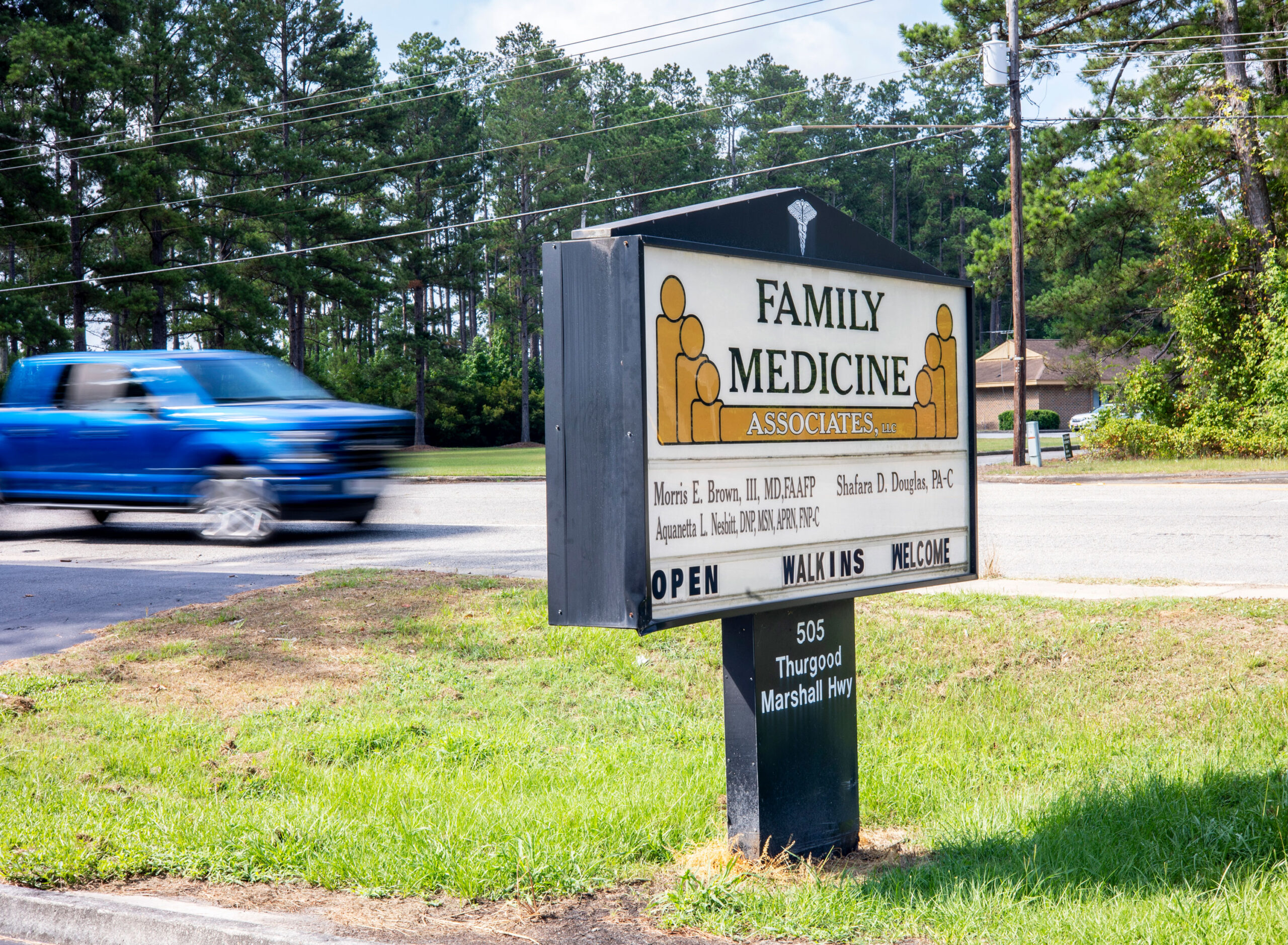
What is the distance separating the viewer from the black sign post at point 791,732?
3842 millimetres

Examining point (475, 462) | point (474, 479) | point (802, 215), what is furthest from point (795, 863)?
point (475, 462)

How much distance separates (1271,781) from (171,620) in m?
6.38

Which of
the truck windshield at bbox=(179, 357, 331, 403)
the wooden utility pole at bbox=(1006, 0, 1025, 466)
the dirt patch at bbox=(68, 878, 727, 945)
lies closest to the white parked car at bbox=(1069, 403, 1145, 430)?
the wooden utility pole at bbox=(1006, 0, 1025, 466)

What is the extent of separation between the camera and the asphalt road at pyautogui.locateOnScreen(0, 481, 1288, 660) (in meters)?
8.89

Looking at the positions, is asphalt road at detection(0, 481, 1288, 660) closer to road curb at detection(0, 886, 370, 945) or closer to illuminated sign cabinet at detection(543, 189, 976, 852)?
road curb at detection(0, 886, 370, 945)

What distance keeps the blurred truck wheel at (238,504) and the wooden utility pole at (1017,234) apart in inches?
663

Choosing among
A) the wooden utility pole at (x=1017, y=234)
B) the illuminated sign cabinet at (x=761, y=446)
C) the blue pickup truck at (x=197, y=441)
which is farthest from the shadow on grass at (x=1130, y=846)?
the wooden utility pole at (x=1017, y=234)

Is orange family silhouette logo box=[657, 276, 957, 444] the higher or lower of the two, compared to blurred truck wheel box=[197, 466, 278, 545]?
higher

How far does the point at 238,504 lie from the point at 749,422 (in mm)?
9873

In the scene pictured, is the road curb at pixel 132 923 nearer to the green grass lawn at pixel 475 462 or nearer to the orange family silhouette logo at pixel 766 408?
the orange family silhouette logo at pixel 766 408

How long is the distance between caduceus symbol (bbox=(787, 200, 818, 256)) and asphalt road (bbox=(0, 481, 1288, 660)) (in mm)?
5470

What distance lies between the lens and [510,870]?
3760 millimetres

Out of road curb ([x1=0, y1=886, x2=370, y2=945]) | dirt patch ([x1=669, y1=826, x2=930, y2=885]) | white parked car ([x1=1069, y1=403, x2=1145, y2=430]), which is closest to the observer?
road curb ([x1=0, y1=886, x2=370, y2=945])

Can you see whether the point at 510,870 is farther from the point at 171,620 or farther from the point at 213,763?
the point at 171,620
